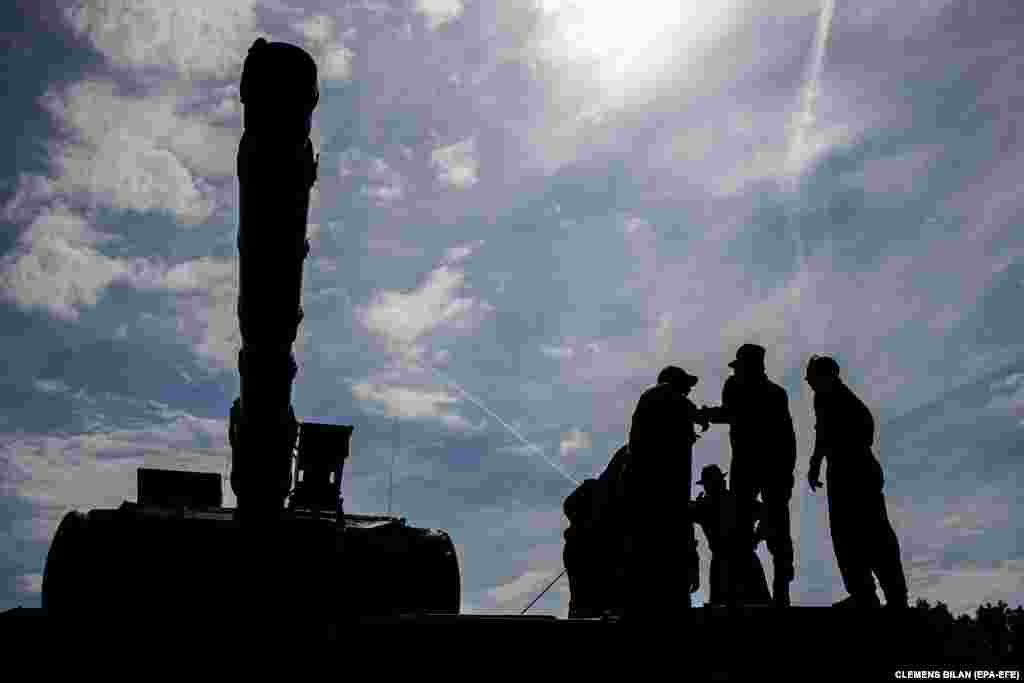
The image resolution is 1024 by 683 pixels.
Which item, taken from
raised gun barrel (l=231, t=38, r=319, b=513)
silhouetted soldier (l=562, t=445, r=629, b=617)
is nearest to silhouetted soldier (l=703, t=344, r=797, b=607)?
silhouetted soldier (l=562, t=445, r=629, b=617)

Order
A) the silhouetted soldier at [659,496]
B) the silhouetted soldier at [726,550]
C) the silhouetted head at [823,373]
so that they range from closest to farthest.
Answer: the silhouetted soldier at [659,496] < the silhouetted head at [823,373] < the silhouetted soldier at [726,550]

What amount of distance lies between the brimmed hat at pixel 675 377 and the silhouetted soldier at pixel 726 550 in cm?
229

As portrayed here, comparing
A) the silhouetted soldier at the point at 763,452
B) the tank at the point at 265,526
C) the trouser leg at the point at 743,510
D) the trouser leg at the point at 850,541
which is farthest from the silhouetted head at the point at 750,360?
the tank at the point at 265,526

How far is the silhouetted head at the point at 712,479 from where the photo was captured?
10734mm

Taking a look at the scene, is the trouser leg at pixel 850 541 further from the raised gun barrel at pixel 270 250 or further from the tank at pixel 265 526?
the raised gun barrel at pixel 270 250

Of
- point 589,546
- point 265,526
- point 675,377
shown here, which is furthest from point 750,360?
point 265,526

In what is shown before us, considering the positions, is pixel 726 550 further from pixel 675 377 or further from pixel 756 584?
pixel 675 377

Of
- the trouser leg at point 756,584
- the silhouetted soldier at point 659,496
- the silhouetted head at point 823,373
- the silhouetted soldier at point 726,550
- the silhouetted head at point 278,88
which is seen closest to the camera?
the silhouetted soldier at point 659,496

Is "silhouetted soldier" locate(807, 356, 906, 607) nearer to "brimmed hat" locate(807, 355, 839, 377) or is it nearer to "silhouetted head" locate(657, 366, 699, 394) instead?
"brimmed hat" locate(807, 355, 839, 377)

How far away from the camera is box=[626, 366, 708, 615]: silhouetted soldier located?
5184mm

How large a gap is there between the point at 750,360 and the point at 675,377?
2.48 metres

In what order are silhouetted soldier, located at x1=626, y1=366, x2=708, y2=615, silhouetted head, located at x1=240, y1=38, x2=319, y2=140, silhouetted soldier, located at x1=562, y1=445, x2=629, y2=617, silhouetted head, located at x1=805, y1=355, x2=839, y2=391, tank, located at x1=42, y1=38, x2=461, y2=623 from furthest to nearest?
silhouetted soldier, located at x1=562, y1=445, x2=629, y2=617
silhouetted head, located at x1=805, y1=355, x2=839, y2=391
tank, located at x1=42, y1=38, x2=461, y2=623
silhouetted head, located at x1=240, y1=38, x2=319, y2=140
silhouetted soldier, located at x1=626, y1=366, x2=708, y2=615

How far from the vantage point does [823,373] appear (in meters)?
7.18

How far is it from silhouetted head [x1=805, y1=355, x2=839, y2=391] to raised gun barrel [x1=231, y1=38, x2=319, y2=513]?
4.50 meters
